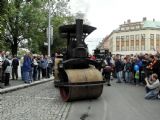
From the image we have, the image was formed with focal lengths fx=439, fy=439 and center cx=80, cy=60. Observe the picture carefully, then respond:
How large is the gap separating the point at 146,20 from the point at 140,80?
107305 millimetres

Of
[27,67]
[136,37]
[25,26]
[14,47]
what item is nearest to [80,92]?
[27,67]

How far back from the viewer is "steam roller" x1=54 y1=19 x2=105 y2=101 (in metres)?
15.4

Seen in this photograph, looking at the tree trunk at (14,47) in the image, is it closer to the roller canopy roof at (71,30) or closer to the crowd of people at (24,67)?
the crowd of people at (24,67)

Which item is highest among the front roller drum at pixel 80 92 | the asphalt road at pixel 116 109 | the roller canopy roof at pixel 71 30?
the roller canopy roof at pixel 71 30

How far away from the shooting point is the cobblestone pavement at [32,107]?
39.5 ft

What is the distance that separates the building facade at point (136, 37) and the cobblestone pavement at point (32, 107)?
102 m

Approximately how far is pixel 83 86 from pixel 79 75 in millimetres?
450

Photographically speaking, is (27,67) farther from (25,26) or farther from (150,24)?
(150,24)

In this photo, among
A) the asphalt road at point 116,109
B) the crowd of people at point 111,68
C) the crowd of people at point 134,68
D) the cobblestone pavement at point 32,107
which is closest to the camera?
the cobblestone pavement at point 32,107

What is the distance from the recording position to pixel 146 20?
129750 millimetres

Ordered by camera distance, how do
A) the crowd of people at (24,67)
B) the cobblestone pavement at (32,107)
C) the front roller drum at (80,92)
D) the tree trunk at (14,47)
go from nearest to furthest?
1. the cobblestone pavement at (32,107)
2. the front roller drum at (80,92)
3. the crowd of people at (24,67)
4. the tree trunk at (14,47)

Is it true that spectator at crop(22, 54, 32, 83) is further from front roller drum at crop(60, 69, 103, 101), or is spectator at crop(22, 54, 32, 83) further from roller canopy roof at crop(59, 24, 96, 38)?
front roller drum at crop(60, 69, 103, 101)

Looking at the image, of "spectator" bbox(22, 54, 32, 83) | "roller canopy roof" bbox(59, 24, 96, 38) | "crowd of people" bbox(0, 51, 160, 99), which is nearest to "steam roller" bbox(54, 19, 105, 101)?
"roller canopy roof" bbox(59, 24, 96, 38)

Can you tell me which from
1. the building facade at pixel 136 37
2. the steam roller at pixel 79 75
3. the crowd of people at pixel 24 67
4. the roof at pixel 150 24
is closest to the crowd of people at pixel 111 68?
the crowd of people at pixel 24 67
